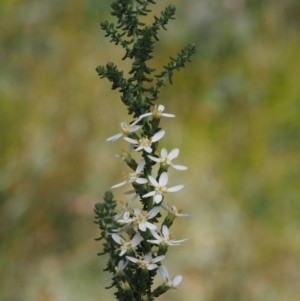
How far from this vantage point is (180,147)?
5.41 meters

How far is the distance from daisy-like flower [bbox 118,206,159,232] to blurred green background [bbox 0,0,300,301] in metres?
3.07

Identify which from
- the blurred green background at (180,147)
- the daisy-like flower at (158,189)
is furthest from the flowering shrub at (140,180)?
the blurred green background at (180,147)

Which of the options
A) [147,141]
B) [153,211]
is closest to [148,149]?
[147,141]

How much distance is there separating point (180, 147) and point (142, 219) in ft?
12.9

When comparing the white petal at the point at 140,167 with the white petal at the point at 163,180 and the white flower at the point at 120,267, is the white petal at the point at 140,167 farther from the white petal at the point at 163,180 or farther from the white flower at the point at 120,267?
the white flower at the point at 120,267

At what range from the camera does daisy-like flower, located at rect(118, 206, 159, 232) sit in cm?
146

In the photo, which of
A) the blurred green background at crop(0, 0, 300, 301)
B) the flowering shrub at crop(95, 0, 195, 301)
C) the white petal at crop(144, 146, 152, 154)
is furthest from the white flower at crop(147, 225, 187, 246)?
the blurred green background at crop(0, 0, 300, 301)

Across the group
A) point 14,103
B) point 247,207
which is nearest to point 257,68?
point 247,207

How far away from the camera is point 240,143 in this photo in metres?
5.54

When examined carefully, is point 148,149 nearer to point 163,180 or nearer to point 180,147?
point 163,180

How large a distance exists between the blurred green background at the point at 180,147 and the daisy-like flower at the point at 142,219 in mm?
3074

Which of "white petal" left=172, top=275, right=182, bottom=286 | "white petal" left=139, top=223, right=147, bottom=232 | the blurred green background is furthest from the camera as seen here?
the blurred green background

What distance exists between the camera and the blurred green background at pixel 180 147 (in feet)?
15.4

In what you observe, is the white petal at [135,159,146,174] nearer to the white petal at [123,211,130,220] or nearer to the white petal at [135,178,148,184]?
the white petal at [135,178,148,184]
